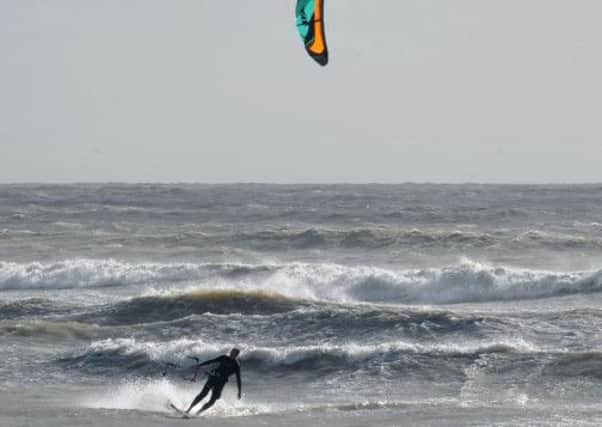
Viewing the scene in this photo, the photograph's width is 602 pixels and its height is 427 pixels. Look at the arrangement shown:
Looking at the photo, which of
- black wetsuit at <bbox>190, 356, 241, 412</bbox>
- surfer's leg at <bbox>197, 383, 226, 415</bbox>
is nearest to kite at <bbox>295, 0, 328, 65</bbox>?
black wetsuit at <bbox>190, 356, 241, 412</bbox>

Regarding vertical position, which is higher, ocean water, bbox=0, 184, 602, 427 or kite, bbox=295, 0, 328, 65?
kite, bbox=295, 0, 328, 65

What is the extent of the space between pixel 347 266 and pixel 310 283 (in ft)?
7.08

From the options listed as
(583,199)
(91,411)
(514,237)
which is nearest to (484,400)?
(91,411)

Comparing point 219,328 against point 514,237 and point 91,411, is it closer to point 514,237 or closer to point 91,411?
point 91,411

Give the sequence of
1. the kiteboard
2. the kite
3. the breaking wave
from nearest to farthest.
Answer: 1. the kite
2. the kiteboard
3. the breaking wave

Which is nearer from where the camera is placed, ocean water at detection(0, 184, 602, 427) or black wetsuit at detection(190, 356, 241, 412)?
black wetsuit at detection(190, 356, 241, 412)

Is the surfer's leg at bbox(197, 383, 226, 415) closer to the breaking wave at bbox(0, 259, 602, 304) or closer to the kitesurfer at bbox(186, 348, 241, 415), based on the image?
the kitesurfer at bbox(186, 348, 241, 415)

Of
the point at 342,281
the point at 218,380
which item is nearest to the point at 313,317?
the point at 218,380

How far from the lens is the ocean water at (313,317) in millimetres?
14070

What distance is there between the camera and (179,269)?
2831 centimetres

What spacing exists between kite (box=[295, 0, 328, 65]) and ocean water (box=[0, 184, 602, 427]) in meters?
3.74

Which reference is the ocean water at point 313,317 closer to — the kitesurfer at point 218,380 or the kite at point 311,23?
the kitesurfer at point 218,380

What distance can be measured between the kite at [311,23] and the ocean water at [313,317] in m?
3.74

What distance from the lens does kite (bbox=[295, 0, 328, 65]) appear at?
11680mm
